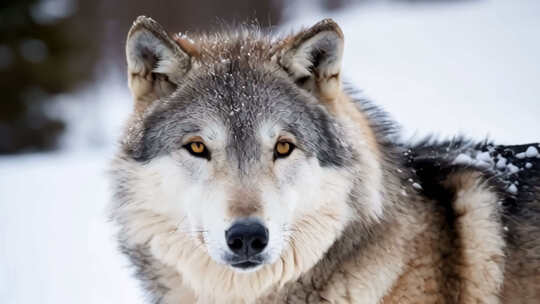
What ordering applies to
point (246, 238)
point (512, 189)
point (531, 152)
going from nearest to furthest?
point (246, 238), point (512, 189), point (531, 152)

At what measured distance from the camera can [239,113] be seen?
10.1 feet

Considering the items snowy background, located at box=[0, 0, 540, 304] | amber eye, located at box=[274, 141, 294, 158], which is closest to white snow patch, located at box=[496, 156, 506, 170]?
snowy background, located at box=[0, 0, 540, 304]

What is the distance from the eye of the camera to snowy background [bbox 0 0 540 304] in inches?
245

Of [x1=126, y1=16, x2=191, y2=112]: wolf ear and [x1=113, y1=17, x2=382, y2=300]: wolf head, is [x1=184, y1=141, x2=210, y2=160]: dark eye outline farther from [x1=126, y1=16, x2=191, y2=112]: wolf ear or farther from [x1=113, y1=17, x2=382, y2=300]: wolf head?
[x1=126, y1=16, x2=191, y2=112]: wolf ear

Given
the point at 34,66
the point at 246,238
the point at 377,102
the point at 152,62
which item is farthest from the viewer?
the point at 34,66

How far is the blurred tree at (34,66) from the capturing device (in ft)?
62.9

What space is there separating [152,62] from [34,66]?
18.0 m

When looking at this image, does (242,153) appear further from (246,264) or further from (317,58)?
(317,58)

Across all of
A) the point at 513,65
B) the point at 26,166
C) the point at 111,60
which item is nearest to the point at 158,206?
the point at 26,166

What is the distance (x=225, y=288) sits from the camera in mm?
3125

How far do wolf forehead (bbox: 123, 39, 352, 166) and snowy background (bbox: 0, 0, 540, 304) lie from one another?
52 cm

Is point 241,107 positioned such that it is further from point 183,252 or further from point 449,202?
point 449,202

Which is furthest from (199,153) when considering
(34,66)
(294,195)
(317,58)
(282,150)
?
(34,66)

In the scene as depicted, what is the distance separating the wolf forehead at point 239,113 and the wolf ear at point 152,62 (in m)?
0.09
